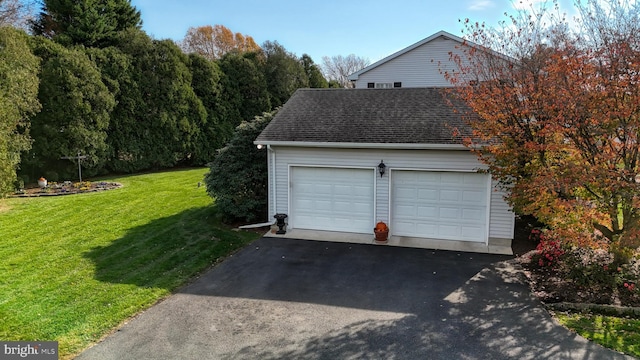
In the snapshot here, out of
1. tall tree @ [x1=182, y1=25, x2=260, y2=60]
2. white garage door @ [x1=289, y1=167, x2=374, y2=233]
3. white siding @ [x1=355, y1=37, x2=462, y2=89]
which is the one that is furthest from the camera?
tall tree @ [x1=182, y1=25, x2=260, y2=60]

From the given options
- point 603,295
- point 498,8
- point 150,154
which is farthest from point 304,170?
point 150,154

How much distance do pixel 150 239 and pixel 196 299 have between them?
400 cm

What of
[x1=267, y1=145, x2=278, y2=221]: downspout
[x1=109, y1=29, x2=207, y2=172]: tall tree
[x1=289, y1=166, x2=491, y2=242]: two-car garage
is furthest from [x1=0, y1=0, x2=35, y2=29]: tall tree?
[x1=289, y1=166, x2=491, y2=242]: two-car garage

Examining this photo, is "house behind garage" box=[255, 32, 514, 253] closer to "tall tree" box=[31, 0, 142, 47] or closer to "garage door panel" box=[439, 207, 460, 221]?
"garage door panel" box=[439, 207, 460, 221]

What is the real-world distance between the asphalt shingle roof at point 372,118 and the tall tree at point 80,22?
56.0 feet

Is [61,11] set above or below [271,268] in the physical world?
above

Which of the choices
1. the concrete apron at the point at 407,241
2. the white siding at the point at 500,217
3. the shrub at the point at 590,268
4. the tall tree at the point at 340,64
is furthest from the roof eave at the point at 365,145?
the tall tree at the point at 340,64

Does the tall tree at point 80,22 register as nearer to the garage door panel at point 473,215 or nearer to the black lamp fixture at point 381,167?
the black lamp fixture at point 381,167

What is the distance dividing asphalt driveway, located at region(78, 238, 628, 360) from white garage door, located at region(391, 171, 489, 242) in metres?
1.36

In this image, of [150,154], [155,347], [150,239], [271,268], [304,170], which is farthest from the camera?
[150,154]

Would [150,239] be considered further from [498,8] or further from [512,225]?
[498,8]

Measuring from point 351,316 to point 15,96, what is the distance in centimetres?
1603

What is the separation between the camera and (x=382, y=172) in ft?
35.1

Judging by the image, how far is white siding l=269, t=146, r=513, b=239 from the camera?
33.1ft
